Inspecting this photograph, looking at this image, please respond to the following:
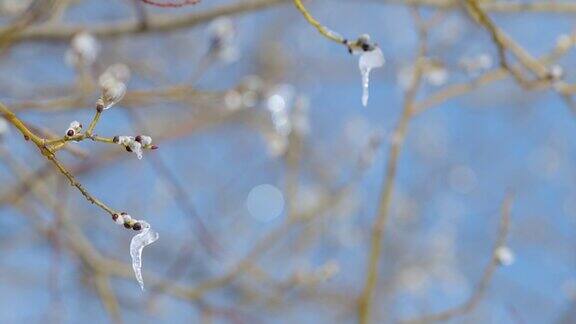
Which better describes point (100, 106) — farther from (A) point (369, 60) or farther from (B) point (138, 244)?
(A) point (369, 60)

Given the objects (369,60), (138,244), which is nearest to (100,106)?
(138,244)

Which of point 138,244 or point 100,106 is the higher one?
point 100,106

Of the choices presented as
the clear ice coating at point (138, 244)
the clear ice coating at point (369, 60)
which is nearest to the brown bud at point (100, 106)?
the clear ice coating at point (138, 244)

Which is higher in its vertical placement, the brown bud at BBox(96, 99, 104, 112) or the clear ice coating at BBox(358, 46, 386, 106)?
the brown bud at BBox(96, 99, 104, 112)

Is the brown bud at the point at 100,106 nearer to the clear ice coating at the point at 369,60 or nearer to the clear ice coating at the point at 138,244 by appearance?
the clear ice coating at the point at 138,244

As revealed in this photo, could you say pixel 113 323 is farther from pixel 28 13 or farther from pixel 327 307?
pixel 327 307

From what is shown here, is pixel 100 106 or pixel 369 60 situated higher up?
pixel 100 106

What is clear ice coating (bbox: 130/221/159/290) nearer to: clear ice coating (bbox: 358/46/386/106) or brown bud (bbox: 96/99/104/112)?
brown bud (bbox: 96/99/104/112)

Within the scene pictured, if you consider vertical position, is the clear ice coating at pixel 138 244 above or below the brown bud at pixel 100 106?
below

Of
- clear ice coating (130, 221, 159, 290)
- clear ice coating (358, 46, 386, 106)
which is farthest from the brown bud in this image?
clear ice coating (358, 46, 386, 106)

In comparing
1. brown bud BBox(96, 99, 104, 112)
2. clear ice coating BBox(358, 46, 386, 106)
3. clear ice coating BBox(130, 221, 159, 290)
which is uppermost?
brown bud BBox(96, 99, 104, 112)

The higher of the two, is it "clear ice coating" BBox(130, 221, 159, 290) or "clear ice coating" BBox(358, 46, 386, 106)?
"clear ice coating" BBox(130, 221, 159, 290)
